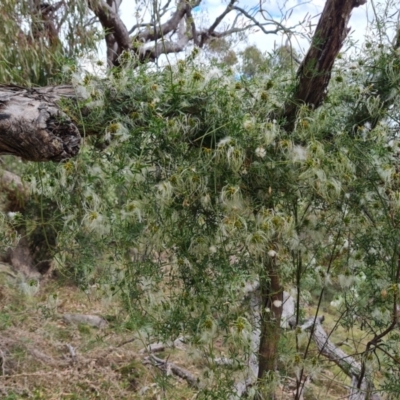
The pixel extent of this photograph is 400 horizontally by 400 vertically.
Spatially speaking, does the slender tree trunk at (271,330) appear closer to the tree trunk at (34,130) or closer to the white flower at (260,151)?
the white flower at (260,151)

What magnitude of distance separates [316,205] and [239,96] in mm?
427

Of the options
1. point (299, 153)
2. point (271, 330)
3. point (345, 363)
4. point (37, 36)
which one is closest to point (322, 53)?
point (299, 153)

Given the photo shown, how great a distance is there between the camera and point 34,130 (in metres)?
1.13

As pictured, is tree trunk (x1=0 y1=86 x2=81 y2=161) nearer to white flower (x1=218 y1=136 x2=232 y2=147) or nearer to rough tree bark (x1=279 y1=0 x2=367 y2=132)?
white flower (x1=218 y1=136 x2=232 y2=147)

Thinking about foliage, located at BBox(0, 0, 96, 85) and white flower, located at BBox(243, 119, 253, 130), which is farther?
foliage, located at BBox(0, 0, 96, 85)

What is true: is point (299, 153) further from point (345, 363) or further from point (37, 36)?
point (37, 36)

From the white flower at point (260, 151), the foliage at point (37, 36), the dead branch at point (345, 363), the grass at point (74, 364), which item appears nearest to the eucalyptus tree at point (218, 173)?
the white flower at point (260, 151)

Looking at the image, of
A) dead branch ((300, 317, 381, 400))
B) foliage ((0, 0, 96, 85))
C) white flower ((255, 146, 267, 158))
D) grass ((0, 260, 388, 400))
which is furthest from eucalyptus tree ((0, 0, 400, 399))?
foliage ((0, 0, 96, 85))

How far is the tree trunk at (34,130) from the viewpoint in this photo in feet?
3.70

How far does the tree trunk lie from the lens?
1.13 metres

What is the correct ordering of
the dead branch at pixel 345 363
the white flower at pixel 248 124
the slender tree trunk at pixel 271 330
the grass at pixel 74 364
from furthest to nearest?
the grass at pixel 74 364
the dead branch at pixel 345 363
the slender tree trunk at pixel 271 330
the white flower at pixel 248 124

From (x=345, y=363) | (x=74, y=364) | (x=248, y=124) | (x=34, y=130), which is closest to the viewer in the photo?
(x=34, y=130)

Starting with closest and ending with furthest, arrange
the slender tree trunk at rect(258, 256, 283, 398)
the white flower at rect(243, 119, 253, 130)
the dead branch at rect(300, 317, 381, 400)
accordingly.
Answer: the white flower at rect(243, 119, 253, 130), the slender tree trunk at rect(258, 256, 283, 398), the dead branch at rect(300, 317, 381, 400)

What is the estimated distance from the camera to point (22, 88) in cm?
128
